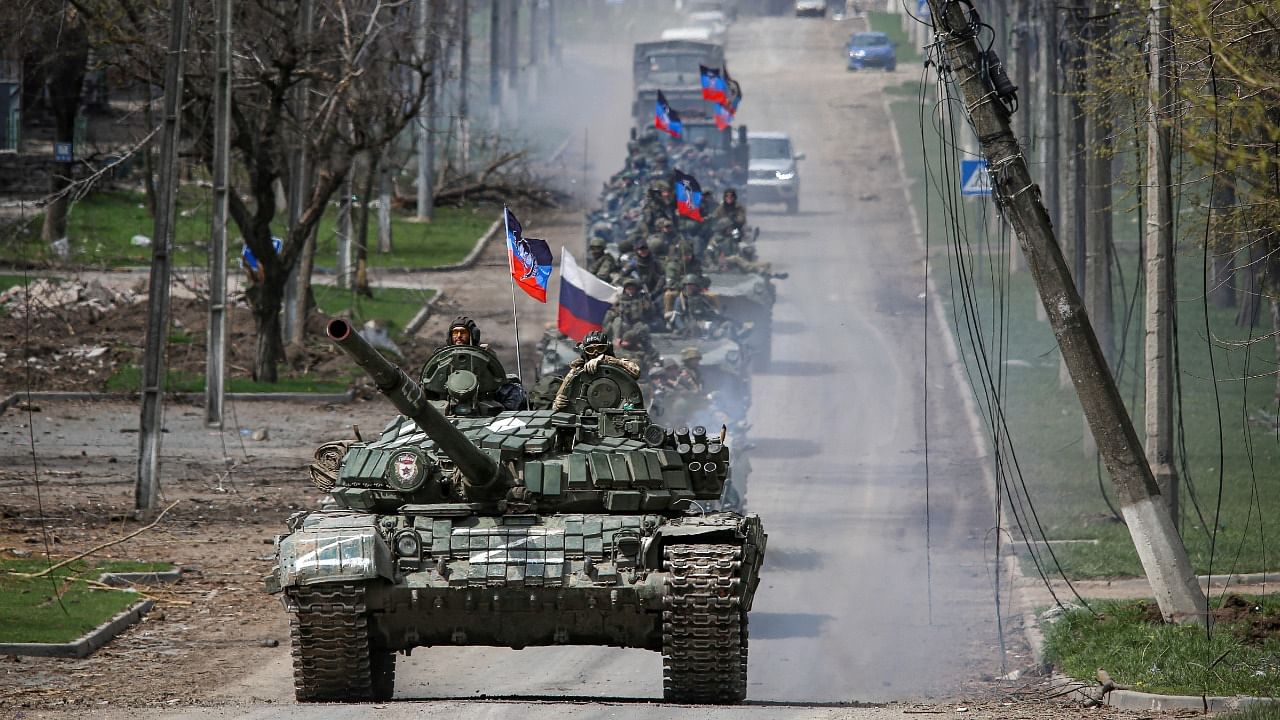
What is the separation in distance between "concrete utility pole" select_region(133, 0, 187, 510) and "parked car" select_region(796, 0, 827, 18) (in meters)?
63.6

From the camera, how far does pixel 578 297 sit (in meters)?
20.2

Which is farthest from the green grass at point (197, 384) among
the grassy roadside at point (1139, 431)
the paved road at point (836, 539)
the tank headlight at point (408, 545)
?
the tank headlight at point (408, 545)

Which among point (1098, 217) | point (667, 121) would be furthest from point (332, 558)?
point (667, 121)

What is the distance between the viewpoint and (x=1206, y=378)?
92.2 feet

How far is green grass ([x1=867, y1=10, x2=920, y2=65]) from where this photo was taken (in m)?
68.9

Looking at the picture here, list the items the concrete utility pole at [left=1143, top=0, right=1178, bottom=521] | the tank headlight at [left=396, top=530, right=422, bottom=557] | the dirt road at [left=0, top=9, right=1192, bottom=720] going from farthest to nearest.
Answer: the concrete utility pole at [left=1143, top=0, right=1178, bottom=521] < the dirt road at [left=0, top=9, right=1192, bottom=720] < the tank headlight at [left=396, top=530, right=422, bottom=557]

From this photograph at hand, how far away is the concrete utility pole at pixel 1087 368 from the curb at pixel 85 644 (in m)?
7.68

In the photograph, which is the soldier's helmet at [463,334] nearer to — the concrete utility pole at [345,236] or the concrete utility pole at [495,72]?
the concrete utility pole at [345,236]

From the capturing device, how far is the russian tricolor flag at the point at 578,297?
66.1 ft

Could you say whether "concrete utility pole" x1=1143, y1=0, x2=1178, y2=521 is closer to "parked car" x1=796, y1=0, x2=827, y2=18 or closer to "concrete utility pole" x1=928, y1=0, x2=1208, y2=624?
"concrete utility pole" x1=928, y1=0, x2=1208, y2=624

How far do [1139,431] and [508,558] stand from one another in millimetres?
13770

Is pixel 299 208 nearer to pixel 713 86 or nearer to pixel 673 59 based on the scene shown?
pixel 713 86

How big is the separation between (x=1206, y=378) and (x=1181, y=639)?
594 inches

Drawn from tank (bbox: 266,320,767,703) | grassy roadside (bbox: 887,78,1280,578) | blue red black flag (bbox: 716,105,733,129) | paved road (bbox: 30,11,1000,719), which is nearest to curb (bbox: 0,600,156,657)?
paved road (bbox: 30,11,1000,719)
